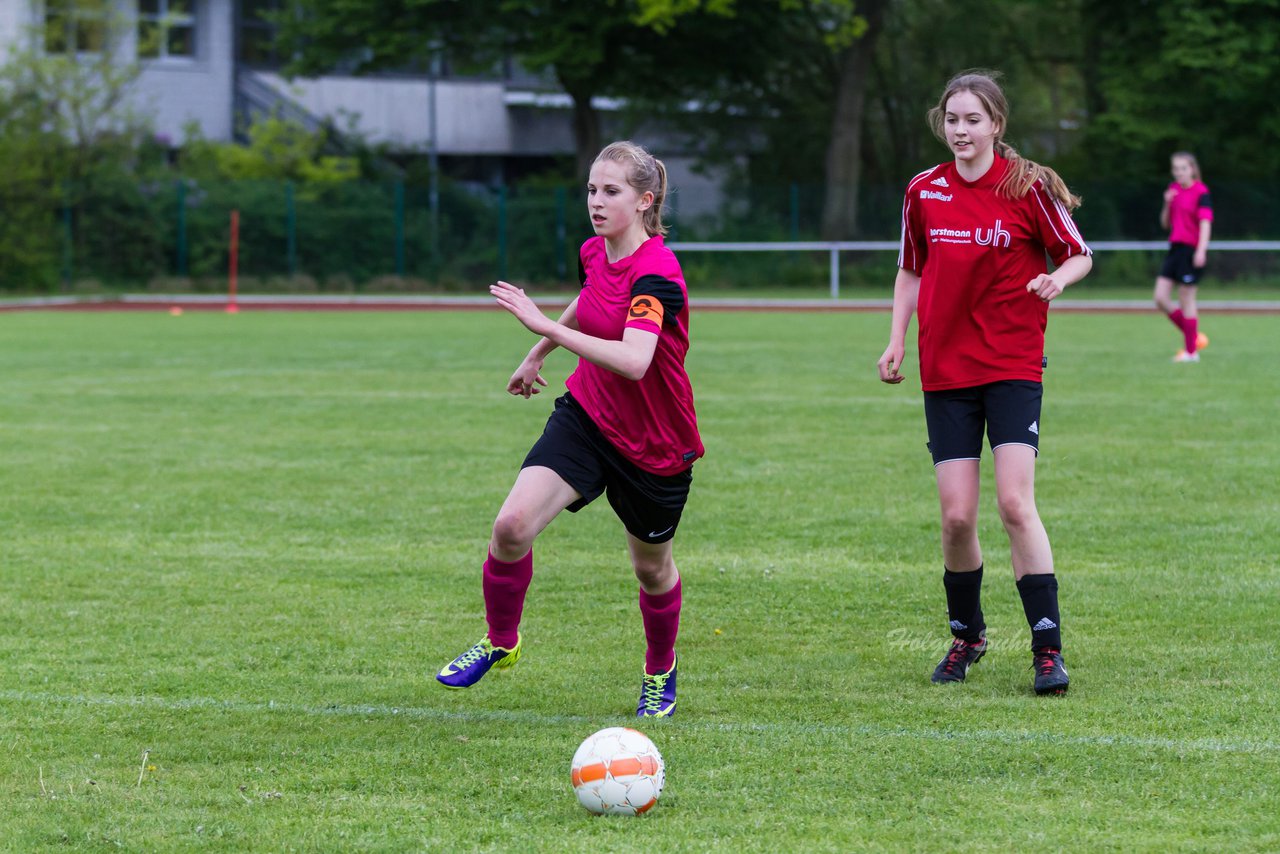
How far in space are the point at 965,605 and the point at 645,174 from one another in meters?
1.90

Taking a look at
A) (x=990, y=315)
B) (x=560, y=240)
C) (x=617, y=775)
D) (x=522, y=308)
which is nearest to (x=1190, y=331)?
(x=990, y=315)

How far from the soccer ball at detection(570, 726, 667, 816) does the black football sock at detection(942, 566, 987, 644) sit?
1.80 metres

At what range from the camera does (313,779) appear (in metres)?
4.39

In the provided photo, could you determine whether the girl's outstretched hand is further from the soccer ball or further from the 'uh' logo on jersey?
the 'uh' logo on jersey

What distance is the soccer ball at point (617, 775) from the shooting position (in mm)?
4074

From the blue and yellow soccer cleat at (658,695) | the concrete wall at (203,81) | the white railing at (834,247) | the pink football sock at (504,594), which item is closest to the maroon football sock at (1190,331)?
the blue and yellow soccer cleat at (658,695)

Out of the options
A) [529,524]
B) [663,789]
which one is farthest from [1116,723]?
[529,524]

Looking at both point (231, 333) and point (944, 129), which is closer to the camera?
point (944, 129)

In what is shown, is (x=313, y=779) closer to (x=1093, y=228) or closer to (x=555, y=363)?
(x=555, y=363)

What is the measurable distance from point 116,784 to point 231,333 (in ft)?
65.8

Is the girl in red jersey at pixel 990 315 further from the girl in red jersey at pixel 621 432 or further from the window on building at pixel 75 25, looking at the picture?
the window on building at pixel 75 25

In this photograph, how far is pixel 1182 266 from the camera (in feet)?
56.1

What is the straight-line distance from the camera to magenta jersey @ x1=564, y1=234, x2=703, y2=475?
4980 mm

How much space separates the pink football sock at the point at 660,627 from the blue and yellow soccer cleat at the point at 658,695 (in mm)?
27
